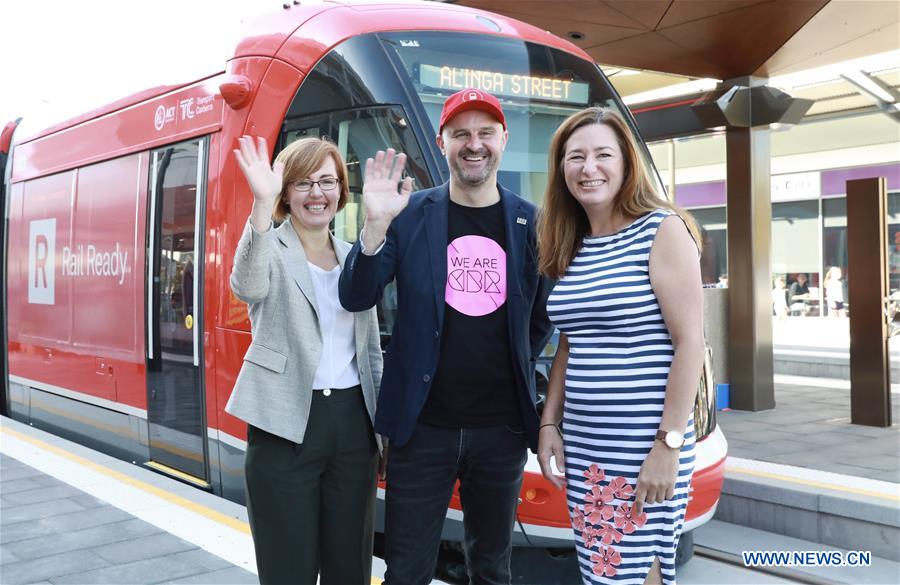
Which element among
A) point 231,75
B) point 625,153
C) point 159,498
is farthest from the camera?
point 231,75

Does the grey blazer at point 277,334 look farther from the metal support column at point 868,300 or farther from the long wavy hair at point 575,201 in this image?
the metal support column at point 868,300

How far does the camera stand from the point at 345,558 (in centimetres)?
286

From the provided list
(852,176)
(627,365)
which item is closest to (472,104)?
(627,365)

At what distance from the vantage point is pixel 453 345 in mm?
2877

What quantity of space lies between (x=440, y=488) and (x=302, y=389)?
56 centimetres

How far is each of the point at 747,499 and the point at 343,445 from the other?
4.21 m

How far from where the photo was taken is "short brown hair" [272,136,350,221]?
2.81 m

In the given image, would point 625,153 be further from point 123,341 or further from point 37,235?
point 37,235

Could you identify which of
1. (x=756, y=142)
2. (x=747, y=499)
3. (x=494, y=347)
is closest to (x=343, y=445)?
(x=494, y=347)

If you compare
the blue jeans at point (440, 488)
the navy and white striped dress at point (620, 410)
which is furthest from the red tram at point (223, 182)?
the navy and white striped dress at point (620, 410)

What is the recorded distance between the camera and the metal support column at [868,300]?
338 inches

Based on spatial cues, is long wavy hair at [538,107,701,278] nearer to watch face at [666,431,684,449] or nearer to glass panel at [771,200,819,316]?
watch face at [666,431,684,449]

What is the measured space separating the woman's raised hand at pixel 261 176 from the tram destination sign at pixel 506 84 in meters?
2.04

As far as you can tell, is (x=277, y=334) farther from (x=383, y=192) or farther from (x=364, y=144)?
(x=364, y=144)
